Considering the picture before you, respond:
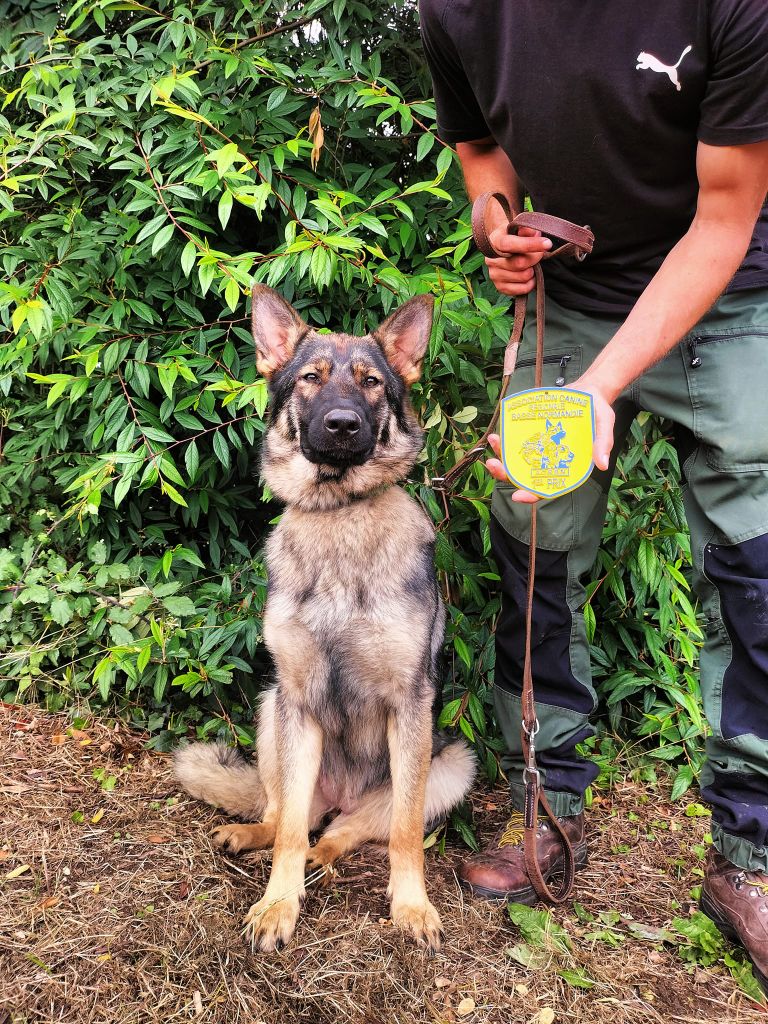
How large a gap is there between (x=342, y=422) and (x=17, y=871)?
1770 mm

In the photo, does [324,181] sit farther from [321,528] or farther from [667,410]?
[667,410]

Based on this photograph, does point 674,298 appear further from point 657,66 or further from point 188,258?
point 188,258

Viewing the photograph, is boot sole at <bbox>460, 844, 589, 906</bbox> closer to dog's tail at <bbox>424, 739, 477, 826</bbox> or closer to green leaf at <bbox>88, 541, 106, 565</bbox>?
dog's tail at <bbox>424, 739, 477, 826</bbox>

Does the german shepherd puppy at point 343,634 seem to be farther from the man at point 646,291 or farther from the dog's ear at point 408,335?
the man at point 646,291

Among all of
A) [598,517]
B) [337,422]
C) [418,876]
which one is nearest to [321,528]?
[337,422]

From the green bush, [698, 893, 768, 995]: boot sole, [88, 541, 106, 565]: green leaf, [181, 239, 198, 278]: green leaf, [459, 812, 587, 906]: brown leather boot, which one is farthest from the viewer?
[88, 541, 106, 565]: green leaf

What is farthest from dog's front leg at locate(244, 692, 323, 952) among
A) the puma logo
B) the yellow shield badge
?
the puma logo

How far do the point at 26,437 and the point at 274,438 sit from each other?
1.65 m

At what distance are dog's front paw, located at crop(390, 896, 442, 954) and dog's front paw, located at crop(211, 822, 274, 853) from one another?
21.7 inches

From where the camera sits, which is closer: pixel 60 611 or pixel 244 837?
pixel 244 837

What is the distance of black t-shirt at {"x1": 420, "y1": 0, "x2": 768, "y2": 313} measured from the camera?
1916mm

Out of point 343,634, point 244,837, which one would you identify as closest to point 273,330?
point 343,634

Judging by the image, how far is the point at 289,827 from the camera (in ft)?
7.95

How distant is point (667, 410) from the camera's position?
7.71 feet
